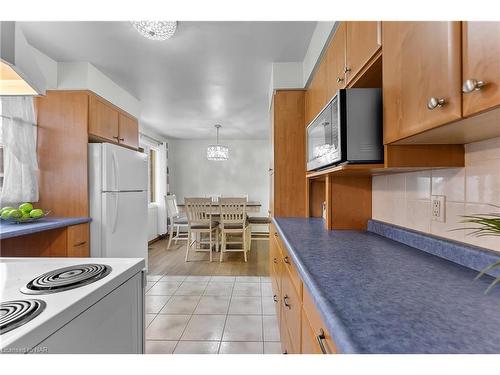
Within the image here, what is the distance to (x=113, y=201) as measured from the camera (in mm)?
2564

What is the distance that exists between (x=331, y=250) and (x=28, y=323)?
1035 millimetres

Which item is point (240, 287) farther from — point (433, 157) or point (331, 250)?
point (433, 157)

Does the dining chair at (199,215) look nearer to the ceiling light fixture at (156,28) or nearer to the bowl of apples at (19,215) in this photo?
the bowl of apples at (19,215)

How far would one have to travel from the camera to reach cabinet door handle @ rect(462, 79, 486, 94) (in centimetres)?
54

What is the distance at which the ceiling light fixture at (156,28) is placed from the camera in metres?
1.80

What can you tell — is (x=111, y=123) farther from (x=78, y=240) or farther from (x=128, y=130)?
(x=78, y=240)

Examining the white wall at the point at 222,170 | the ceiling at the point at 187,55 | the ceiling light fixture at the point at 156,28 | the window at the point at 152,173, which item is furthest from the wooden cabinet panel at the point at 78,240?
the white wall at the point at 222,170

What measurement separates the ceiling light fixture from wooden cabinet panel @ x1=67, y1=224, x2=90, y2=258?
5.79 feet

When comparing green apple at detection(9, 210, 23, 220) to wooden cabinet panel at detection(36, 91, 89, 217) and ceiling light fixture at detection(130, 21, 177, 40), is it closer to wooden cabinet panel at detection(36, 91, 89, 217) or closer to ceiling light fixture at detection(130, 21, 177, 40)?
wooden cabinet panel at detection(36, 91, 89, 217)

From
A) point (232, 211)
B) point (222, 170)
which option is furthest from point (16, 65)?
point (222, 170)

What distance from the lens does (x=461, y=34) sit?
1.96 feet

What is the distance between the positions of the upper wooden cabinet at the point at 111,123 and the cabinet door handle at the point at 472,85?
286 cm
